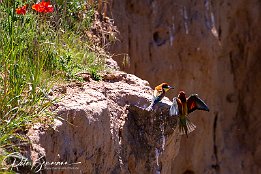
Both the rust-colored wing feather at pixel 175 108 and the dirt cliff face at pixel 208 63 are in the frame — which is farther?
the dirt cliff face at pixel 208 63

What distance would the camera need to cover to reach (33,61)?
3.92 meters

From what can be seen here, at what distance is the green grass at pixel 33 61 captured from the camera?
135 inches

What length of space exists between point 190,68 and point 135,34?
3.03 feet

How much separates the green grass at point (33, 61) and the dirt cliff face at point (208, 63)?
4.22 ft

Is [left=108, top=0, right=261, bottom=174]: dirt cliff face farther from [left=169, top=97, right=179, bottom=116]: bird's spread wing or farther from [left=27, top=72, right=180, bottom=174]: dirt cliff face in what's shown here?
[left=169, top=97, right=179, bottom=116]: bird's spread wing

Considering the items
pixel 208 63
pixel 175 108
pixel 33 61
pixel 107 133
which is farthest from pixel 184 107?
pixel 208 63

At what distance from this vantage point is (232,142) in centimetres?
821

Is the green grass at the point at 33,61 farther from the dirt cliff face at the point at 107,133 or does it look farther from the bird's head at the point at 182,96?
the bird's head at the point at 182,96

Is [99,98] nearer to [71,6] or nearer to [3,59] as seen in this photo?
[3,59]

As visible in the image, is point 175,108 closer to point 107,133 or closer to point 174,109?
point 174,109

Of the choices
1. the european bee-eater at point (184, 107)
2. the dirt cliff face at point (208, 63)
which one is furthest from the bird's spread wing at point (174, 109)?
the dirt cliff face at point (208, 63)

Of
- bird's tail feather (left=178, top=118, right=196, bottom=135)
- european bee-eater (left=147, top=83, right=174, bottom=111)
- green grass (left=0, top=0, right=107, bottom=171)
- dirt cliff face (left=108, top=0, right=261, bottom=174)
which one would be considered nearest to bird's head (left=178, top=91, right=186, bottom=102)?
european bee-eater (left=147, top=83, right=174, bottom=111)

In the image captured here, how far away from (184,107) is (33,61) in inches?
45.8

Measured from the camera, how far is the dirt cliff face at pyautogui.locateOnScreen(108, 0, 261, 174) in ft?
23.3
